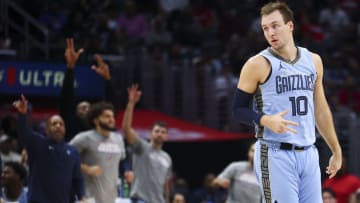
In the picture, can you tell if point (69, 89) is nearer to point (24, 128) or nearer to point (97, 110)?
point (97, 110)

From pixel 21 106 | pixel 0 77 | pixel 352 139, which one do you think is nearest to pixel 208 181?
pixel 352 139

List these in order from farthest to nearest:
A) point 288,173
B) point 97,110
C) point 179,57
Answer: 1. point 179,57
2. point 97,110
3. point 288,173

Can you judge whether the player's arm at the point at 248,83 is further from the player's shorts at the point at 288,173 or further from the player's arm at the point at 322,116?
the player's arm at the point at 322,116

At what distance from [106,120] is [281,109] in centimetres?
403

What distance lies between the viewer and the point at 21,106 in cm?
991

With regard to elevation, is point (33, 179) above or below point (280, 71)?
below

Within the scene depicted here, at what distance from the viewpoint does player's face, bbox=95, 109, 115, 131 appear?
1094 cm

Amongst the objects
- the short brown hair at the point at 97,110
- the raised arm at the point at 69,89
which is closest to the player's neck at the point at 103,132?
the short brown hair at the point at 97,110

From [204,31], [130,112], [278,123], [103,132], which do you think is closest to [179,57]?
[204,31]

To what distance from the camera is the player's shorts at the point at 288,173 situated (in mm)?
7203

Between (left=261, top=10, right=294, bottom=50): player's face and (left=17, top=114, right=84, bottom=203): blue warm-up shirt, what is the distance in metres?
3.56

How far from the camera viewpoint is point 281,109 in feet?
23.7

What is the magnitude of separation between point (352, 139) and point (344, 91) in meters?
3.92

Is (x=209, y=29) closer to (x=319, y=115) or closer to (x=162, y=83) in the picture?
(x=162, y=83)
